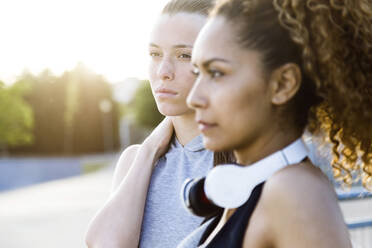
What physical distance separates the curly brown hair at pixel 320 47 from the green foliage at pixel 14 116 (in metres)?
38.3

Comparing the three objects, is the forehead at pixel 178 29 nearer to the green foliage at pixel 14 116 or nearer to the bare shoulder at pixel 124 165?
the bare shoulder at pixel 124 165

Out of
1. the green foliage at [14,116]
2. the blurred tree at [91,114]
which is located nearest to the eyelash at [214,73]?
the green foliage at [14,116]

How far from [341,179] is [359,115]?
1.07 ft

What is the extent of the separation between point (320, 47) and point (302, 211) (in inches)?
14.3

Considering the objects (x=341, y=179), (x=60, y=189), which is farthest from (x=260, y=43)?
(x=60, y=189)

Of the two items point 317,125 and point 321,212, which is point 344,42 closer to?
point 317,125

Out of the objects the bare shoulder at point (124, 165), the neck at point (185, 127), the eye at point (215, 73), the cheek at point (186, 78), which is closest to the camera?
the eye at point (215, 73)

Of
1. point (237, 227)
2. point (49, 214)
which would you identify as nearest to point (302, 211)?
point (237, 227)

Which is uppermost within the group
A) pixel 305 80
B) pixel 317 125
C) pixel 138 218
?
pixel 305 80

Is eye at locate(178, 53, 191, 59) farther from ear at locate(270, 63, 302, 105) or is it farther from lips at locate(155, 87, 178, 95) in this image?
ear at locate(270, 63, 302, 105)

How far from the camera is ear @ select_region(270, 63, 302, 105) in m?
1.17

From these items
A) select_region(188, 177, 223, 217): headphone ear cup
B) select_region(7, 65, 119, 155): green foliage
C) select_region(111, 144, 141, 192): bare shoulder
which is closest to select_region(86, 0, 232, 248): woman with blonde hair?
select_region(111, 144, 141, 192): bare shoulder

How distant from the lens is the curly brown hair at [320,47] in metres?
1.18

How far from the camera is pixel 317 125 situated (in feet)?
4.37
